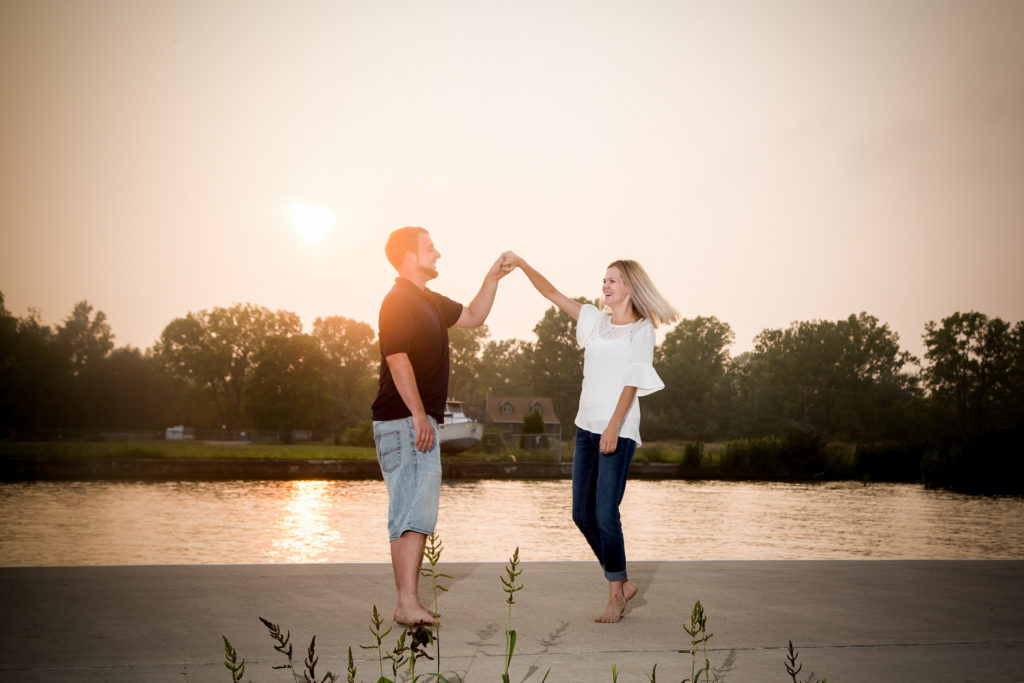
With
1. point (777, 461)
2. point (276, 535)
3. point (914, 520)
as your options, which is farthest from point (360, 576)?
point (777, 461)

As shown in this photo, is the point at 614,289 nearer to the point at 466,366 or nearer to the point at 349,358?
the point at 349,358

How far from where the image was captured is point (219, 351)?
211 ft

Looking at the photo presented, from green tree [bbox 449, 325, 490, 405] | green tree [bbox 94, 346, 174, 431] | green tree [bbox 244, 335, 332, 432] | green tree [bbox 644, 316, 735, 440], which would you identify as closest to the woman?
green tree [bbox 244, 335, 332, 432]

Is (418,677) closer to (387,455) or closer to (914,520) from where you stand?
(387,455)

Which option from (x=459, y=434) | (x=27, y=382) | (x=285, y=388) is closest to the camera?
(x=459, y=434)

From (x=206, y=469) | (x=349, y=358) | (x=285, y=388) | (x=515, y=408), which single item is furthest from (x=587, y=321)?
(x=349, y=358)

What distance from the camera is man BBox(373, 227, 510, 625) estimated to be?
3281 millimetres

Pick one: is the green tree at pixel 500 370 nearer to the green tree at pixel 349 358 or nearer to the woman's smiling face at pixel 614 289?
the green tree at pixel 349 358

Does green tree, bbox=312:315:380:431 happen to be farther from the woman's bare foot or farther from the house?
the woman's bare foot

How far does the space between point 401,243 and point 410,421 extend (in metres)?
0.86

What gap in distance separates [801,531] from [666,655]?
47.1 feet

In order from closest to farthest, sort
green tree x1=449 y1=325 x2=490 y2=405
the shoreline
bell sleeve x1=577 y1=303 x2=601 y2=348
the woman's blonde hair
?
the woman's blonde hair → bell sleeve x1=577 y1=303 x2=601 y2=348 → the shoreline → green tree x1=449 y1=325 x2=490 y2=405

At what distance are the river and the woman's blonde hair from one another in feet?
13.1

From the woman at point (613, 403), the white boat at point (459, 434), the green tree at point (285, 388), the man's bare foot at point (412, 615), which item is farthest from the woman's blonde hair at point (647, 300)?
the green tree at point (285, 388)
